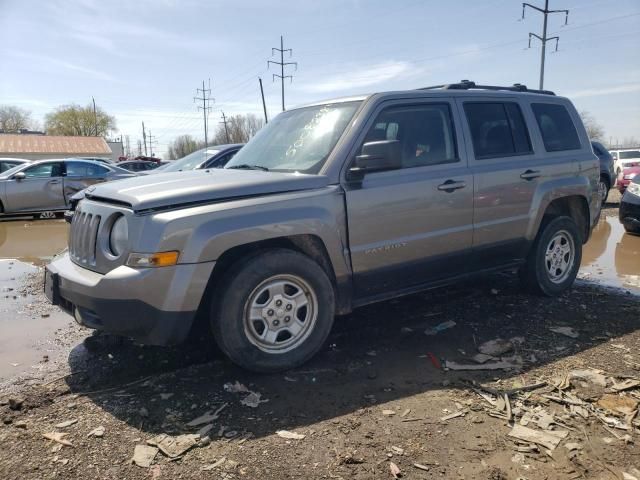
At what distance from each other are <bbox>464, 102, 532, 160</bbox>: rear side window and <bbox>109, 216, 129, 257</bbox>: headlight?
3042 millimetres

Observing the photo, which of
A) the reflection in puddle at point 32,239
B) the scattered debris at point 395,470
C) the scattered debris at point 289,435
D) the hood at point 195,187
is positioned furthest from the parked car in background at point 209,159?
the scattered debris at point 395,470

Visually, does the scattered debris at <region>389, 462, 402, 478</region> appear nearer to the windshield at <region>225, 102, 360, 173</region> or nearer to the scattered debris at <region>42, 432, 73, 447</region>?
the scattered debris at <region>42, 432, 73, 447</region>

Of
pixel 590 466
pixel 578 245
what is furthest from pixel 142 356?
pixel 578 245

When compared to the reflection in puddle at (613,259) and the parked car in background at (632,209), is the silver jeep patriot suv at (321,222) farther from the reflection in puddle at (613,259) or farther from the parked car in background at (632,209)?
the parked car in background at (632,209)

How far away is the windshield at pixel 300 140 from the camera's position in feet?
13.2

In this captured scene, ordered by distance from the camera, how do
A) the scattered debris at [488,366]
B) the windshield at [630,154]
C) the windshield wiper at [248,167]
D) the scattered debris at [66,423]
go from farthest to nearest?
the windshield at [630,154] → the windshield wiper at [248,167] → the scattered debris at [488,366] → the scattered debris at [66,423]

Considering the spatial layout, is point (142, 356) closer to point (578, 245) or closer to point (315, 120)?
point (315, 120)

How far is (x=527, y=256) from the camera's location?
207 inches

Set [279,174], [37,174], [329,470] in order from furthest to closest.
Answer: [37,174] → [279,174] → [329,470]

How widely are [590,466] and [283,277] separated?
6.88ft

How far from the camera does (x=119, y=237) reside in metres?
3.32

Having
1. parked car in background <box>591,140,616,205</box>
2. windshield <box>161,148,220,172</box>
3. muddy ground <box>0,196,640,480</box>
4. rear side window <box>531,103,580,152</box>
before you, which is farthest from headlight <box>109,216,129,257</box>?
parked car in background <box>591,140,616,205</box>

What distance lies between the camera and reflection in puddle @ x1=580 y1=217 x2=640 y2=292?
6355 millimetres

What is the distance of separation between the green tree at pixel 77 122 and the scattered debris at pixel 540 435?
304 feet
